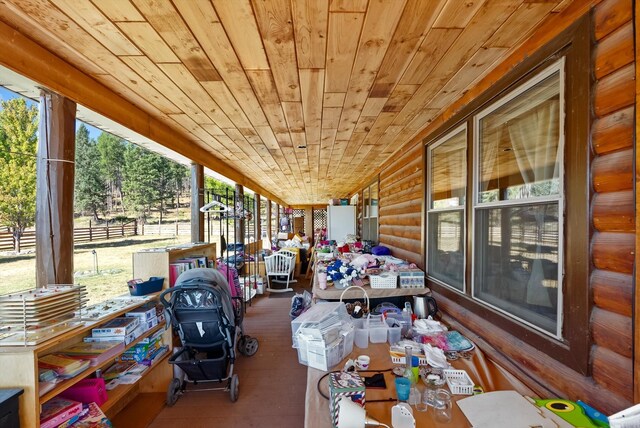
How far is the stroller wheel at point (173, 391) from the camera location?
2.40m

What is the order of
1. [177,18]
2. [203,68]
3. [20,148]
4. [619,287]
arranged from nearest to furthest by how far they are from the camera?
[619,287], [177,18], [203,68], [20,148]

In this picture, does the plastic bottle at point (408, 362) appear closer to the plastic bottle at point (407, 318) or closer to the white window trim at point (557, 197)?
the plastic bottle at point (407, 318)

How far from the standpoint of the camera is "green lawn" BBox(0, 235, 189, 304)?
11.5 ft

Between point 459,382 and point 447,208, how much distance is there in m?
1.48

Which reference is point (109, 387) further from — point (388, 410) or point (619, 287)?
point (619, 287)

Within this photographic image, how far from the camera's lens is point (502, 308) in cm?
171

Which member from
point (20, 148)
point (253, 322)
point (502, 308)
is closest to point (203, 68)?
point (502, 308)

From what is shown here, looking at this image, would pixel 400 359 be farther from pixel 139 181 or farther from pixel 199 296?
pixel 139 181

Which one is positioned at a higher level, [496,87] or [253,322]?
[496,87]

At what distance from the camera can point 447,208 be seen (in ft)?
8.16

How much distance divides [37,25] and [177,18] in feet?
2.34

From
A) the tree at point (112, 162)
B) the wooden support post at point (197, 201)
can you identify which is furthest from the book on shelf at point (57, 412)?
the tree at point (112, 162)

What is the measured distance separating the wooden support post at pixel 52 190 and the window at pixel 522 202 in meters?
2.77

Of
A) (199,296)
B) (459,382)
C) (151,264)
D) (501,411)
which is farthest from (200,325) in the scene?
(501,411)
